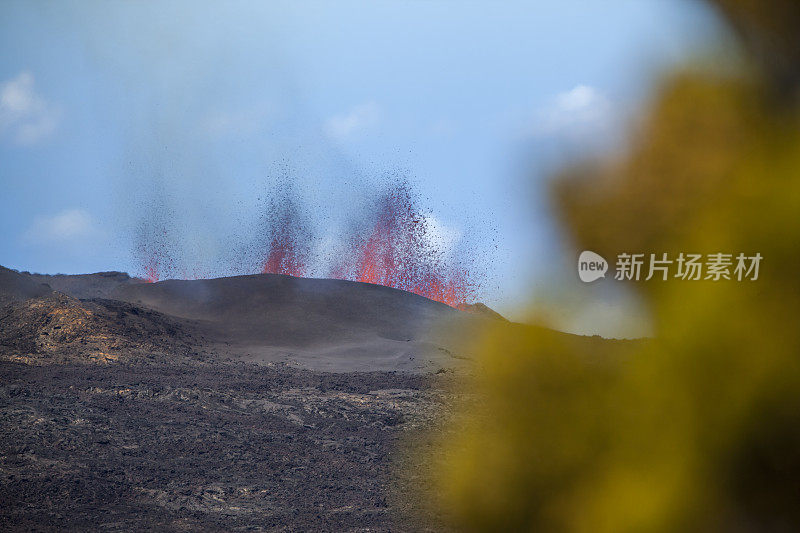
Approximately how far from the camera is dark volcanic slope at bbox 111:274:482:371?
16203 mm

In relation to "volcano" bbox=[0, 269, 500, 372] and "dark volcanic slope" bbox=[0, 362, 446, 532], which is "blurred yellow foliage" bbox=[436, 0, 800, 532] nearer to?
"dark volcanic slope" bbox=[0, 362, 446, 532]

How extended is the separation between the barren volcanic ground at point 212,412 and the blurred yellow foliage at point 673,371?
3.91 meters

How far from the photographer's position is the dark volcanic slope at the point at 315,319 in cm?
1620

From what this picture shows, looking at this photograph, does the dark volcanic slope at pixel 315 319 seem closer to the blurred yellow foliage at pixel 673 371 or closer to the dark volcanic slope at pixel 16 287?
the dark volcanic slope at pixel 16 287

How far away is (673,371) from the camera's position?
1853 millimetres

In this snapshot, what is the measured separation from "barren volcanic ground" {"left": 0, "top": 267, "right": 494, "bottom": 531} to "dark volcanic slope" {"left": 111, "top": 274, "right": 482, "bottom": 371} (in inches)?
3.4

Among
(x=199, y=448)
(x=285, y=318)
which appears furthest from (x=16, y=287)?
(x=199, y=448)

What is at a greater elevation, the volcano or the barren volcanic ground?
the volcano

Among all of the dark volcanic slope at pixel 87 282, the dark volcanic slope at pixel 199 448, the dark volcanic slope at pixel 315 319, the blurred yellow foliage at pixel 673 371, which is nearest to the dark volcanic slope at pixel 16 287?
the dark volcanic slope at pixel 315 319

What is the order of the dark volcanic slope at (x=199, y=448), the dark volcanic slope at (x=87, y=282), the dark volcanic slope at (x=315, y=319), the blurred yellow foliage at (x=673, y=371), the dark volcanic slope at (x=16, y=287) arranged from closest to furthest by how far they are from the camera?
the blurred yellow foliage at (x=673, y=371), the dark volcanic slope at (x=199, y=448), the dark volcanic slope at (x=315, y=319), the dark volcanic slope at (x=16, y=287), the dark volcanic slope at (x=87, y=282)

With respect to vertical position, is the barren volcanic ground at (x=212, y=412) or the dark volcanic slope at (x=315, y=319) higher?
the dark volcanic slope at (x=315, y=319)

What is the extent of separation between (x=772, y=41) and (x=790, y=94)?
6.6 inches

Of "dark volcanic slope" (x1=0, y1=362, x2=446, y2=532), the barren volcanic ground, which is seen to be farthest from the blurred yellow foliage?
"dark volcanic slope" (x1=0, y1=362, x2=446, y2=532)

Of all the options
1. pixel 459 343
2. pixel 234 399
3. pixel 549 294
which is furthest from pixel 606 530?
pixel 459 343
